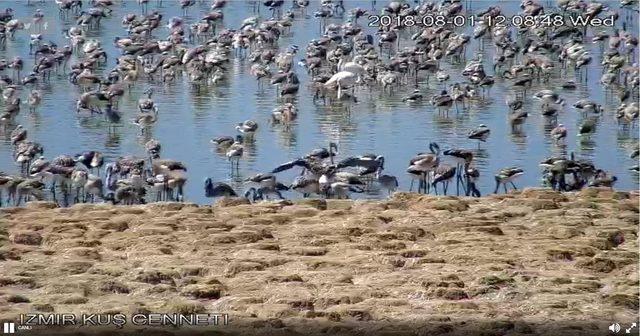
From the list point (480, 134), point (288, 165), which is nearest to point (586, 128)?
point (480, 134)

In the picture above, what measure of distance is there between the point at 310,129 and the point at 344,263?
23.3 feet

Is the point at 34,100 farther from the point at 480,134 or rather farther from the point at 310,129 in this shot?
the point at 480,134

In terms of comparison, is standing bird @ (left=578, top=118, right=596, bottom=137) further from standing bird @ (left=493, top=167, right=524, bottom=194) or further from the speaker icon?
the speaker icon

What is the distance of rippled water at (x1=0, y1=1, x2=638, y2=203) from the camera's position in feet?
71.8

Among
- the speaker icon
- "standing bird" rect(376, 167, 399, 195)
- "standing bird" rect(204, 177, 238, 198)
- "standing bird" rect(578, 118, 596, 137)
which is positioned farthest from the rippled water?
the speaker icon

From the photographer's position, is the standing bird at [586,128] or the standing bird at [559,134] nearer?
the standing bird at [559,134]

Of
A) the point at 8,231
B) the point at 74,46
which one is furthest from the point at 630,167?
the point at 74,46

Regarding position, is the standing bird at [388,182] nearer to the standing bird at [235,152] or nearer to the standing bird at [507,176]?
the standing bird at [507,176]

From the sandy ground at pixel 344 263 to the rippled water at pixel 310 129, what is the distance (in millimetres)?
1828

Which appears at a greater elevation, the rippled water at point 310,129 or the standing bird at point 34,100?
the standing bird at point 34,100

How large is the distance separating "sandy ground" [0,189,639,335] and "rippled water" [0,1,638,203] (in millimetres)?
1828

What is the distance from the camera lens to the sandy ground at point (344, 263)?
1439 cm

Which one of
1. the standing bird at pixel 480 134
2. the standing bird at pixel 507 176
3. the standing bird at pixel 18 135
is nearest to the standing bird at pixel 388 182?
the standing bird at pixel 507 176

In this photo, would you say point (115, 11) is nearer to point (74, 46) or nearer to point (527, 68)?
point (74, 46)
